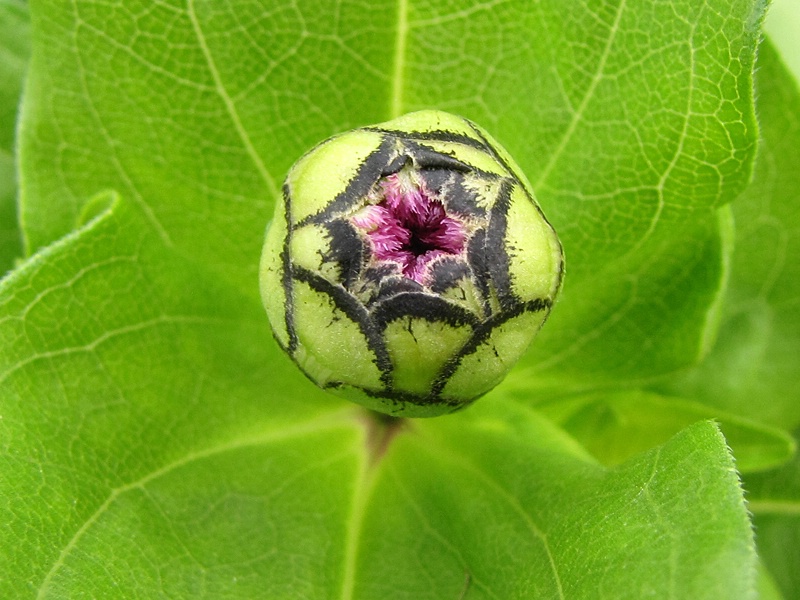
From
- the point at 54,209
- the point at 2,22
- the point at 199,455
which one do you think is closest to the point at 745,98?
the point at 199,455

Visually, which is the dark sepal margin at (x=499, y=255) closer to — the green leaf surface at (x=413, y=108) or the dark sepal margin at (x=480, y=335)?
the dark sepal margin at (x=480, y=335)

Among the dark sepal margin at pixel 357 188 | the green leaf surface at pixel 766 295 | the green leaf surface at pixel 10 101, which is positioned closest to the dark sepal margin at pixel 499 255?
the dark sepal margin at pixel 357 188

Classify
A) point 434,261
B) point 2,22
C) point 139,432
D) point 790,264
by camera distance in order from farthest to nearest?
1. point 790,264
2. point 2,22
3. point 139,432
4. point 434,261

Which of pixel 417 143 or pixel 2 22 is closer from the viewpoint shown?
pixel 417 143

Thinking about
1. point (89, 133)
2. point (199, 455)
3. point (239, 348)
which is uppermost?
point (89, 133)

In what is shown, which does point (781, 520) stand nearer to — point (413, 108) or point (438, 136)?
point (413, 108)

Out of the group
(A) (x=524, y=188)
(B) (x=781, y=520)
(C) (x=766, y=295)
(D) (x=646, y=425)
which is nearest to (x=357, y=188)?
(A) (x=524, y=188)

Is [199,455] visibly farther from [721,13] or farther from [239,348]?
[721,13]

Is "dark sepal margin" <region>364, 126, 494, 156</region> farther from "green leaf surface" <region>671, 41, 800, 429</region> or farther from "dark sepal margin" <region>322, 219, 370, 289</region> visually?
"green leaf surface" <region>671, 41, 800, 429</region>

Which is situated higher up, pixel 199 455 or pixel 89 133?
pixel 89 133
